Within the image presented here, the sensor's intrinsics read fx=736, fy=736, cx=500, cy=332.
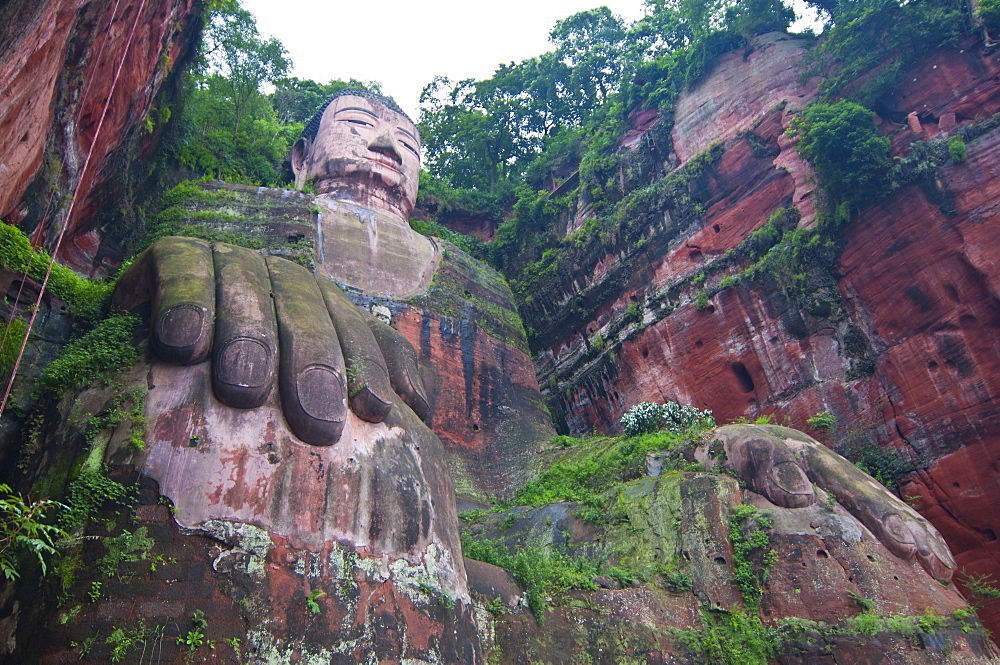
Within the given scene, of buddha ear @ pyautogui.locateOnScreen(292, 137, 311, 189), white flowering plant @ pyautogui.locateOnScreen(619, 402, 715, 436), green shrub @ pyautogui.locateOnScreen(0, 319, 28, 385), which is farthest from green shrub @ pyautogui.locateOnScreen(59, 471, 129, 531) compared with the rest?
buddha ear @ pyautogui.locateOnScreen(292, 137, 311, 189)

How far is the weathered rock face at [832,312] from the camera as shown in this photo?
36.4ft

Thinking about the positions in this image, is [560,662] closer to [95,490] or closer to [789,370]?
[95,490]

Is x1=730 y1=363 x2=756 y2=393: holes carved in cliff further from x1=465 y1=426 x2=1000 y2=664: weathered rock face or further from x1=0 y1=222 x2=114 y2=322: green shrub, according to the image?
x1=0 y1=222 x2=114 y2=322: green shrub

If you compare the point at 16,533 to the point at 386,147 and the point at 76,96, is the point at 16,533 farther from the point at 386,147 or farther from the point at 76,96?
the point at 386,147

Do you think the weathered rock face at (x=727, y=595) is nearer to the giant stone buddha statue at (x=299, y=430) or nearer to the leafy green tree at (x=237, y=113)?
the giant stone buddha statue at (x=299, y=430)

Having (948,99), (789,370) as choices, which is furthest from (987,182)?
(789,370)

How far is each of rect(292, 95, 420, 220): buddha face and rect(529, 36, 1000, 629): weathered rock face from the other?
497cm

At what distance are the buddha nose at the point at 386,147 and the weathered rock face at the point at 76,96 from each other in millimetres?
5512

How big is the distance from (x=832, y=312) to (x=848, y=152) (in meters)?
2.93

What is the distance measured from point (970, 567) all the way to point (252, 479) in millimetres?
9800

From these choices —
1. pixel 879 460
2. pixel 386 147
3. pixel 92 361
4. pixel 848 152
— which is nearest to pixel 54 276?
pixel 92 361

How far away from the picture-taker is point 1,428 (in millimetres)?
6004

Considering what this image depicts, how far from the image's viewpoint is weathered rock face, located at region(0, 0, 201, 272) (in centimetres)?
658

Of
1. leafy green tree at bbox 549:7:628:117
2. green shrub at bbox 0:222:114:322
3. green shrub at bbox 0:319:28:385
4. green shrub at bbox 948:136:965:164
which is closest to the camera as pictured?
green shrub at bbox 0:319:28:385
